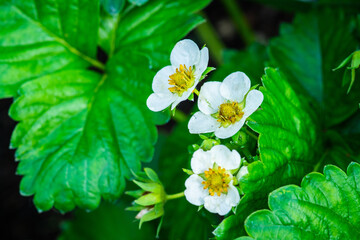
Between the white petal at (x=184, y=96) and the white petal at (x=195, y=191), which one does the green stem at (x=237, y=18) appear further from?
the white petal at (x=195, y=191)

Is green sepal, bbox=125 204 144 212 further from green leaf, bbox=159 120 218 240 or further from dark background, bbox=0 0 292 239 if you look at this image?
dark background, bbox=0 0 292 239

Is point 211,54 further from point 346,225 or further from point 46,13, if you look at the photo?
point 346,225

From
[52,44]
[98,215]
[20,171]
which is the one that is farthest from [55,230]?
[52,44]

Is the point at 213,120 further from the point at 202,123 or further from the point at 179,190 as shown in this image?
the point at 179,190

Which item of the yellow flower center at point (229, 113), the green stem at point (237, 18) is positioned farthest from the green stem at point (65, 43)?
the green stem at point (237, 18)

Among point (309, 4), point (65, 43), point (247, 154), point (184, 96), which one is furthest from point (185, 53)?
point (309, 4)
